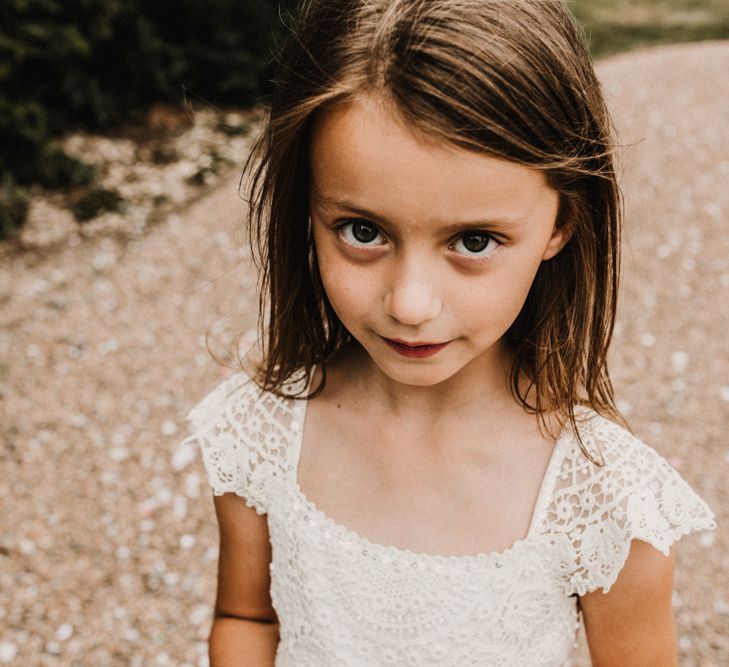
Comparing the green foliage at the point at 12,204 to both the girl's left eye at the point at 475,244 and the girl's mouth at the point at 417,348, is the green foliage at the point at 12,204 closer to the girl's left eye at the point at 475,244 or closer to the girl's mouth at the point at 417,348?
the girl's mouth at the point at 417,348

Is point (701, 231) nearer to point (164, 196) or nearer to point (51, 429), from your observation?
point (164, 196)

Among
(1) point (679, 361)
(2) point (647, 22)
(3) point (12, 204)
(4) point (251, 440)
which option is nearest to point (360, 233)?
(4) point (251, 440)

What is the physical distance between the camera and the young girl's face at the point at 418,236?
44.6 inches

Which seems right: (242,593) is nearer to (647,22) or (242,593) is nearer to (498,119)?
(498,119)

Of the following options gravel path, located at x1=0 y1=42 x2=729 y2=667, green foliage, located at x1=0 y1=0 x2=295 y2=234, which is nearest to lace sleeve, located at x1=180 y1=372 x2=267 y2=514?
gravel path, located at x1=0 y1=42 x2=729 y2=667

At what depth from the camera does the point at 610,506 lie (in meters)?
1.45

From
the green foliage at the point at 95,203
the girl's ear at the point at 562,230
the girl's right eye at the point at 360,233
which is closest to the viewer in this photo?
the girl's right eye at the point at 360,233

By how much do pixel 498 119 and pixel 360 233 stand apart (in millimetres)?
273

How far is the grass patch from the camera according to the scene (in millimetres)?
10742

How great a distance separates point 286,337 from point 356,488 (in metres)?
0.36

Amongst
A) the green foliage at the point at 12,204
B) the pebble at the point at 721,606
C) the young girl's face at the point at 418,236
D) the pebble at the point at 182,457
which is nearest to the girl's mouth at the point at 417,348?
the young girl's face at the point at 418,236

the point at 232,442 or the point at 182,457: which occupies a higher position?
the point at 232,442

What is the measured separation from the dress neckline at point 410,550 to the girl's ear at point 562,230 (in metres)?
0.37

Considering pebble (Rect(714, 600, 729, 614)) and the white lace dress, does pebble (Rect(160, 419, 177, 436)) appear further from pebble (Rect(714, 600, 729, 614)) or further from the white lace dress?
pebble (Rect(714, 600, 729, 614))
